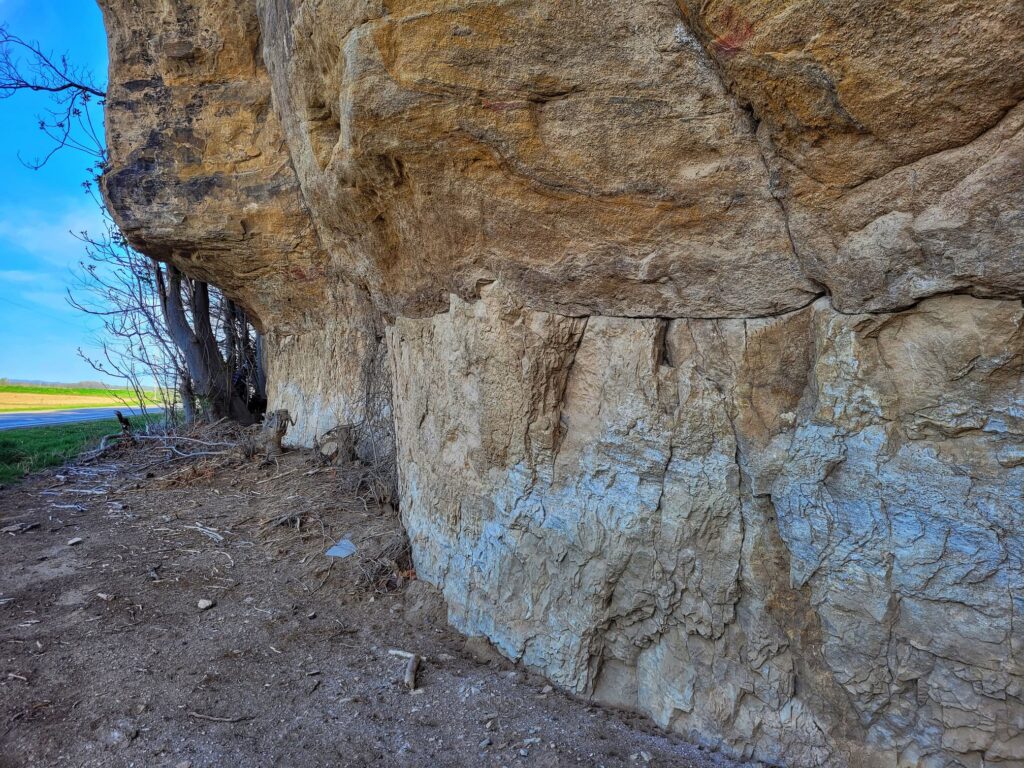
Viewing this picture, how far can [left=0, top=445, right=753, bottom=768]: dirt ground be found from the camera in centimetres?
241

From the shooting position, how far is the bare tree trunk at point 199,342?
8.03 meters

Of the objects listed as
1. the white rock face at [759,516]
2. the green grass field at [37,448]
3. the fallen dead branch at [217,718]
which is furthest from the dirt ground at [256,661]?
the green grass field at [37,448]

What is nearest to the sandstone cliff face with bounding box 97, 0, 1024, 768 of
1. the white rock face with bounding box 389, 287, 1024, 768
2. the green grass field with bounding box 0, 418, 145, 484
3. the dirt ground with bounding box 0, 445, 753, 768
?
the white rock face with bounding box 389, 287, 1024, 768

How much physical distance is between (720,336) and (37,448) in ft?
29.4

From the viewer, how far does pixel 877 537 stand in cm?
195

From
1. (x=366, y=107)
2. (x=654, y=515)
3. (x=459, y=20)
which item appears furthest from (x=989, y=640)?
(x=366, y=107)

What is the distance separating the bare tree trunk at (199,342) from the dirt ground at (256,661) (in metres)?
3.31

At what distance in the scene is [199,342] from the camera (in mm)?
8125

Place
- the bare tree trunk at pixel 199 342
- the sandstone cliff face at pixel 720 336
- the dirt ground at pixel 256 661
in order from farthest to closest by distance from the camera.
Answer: the bare tree trunk at pixel 199 342
the dirt ground at pixel 256 661
the sandstone cliff face at pixel 720 336

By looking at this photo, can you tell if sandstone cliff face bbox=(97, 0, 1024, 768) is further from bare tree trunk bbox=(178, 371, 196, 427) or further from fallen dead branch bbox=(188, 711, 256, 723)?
bare tree trunk bbox=(178, 371, 196, 427)

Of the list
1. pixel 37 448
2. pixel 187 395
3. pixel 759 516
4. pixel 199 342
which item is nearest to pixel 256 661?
pixel 759 516

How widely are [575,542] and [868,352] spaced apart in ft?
4.53

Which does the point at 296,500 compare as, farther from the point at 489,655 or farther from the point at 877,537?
the point at 877,537

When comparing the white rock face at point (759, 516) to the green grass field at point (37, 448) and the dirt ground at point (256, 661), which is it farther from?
the green grass field at point (37, 448)
